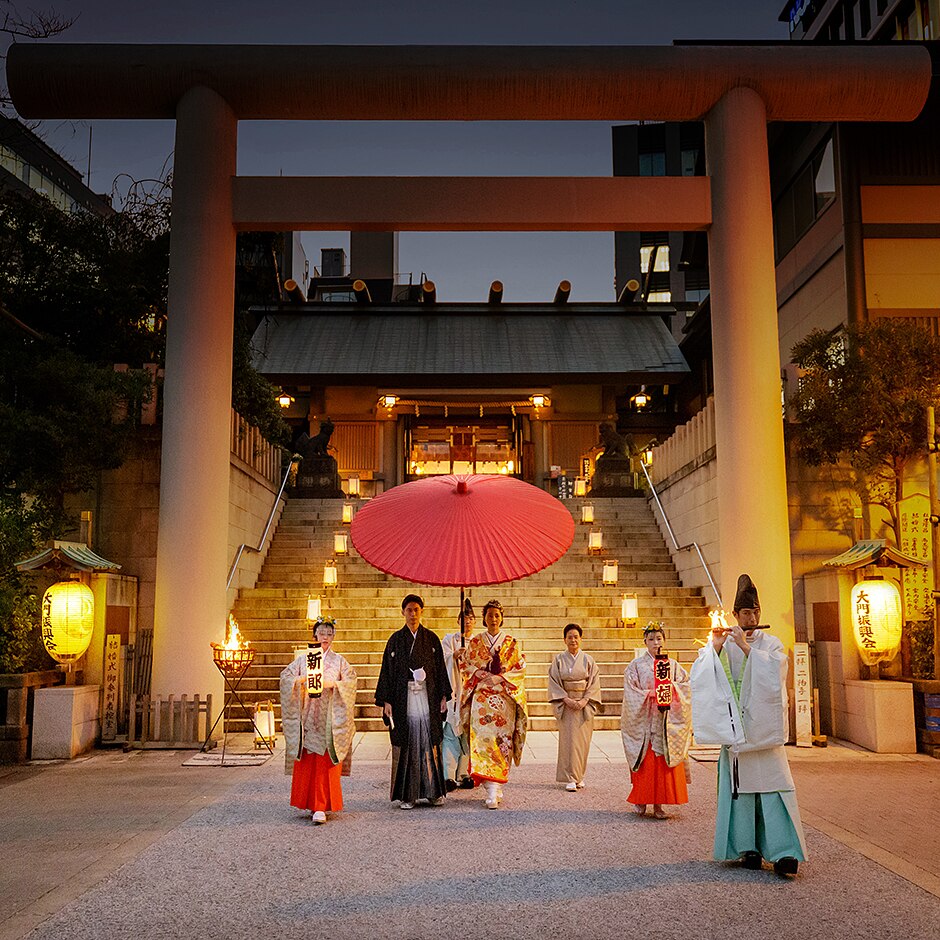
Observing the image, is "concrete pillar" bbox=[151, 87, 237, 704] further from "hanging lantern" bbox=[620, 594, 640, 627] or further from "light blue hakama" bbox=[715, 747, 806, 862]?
"light blue hakama" bbox=[715, 747, 806, 862]

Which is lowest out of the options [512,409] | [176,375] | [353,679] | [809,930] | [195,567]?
[809,930]

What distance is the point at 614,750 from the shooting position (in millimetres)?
10875

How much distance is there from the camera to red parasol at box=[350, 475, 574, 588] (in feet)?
22.7

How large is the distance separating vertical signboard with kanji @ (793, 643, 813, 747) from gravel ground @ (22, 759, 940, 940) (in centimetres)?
371

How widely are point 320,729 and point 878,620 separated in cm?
666

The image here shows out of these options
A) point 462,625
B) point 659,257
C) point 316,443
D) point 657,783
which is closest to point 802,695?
point 657,783

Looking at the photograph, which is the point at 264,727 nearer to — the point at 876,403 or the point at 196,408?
the point at 196,408

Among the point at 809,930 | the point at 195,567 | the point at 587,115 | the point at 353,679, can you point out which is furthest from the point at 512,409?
the point at 809,930

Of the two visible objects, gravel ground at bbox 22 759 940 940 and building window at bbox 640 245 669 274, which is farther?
building window at bbox 640 245 669 274

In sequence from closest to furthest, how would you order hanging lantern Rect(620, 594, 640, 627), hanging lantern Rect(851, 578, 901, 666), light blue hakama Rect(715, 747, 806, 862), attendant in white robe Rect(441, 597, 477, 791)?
light blue hakama Rect(715, 747, 806, 862) < attendant in white robe Rect(441, 597, 477, 791) < hanging lantern Rect(851, 578, 901, 666) < hanging lantern Rect(620, 594, 640, 627)

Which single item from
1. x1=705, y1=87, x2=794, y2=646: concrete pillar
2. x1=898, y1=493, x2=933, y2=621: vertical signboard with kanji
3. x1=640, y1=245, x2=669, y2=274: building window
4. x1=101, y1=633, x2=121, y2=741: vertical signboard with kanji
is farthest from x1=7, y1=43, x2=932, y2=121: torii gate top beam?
x1=640, y1=245, x2=669, y2=274: building window

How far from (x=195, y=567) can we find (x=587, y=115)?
7.90 metres

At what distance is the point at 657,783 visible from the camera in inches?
296

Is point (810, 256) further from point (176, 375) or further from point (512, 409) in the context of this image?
point (176, 375)
